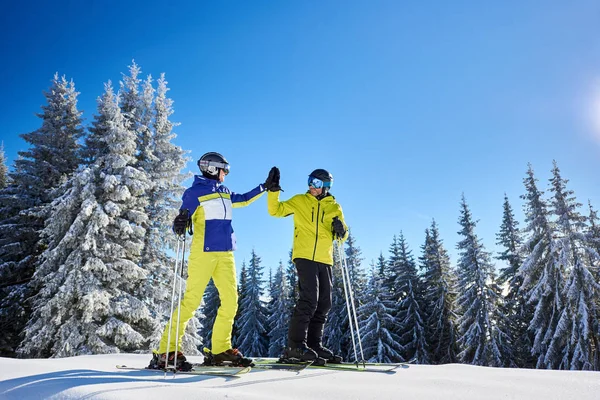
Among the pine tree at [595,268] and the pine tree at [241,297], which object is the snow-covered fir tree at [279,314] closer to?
the pine tree at [241,297]

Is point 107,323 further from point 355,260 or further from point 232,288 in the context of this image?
point 355,260

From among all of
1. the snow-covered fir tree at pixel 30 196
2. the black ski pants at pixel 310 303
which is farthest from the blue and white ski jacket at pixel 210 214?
the snow-covered fir tree at pixel 30 196

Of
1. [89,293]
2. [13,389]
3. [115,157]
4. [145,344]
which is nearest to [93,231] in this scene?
[89,293]

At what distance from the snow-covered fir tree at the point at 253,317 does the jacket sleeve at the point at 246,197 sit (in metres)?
36.1

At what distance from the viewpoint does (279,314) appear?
121ft

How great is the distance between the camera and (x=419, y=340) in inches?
1111

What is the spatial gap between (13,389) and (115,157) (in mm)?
13373

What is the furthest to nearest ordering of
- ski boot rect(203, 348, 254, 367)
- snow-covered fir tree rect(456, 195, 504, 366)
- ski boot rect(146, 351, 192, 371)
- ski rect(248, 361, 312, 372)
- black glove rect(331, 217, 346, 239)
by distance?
1. snow-covered fir tree rect(456, 195, 504, 366)
2. black glove rect(331, 217, 346, 239)
3. ski boot rect(203, 348, 254, 367)
4. ski rect(248, 361, 312, 372)
5. ski boot rect(146, 351, 192, 371)

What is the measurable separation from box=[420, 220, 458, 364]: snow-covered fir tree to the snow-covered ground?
26.0m

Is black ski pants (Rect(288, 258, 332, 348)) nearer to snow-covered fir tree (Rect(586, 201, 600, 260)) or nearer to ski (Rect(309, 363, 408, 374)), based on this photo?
ski (Rect(309, 363, 408, 374))

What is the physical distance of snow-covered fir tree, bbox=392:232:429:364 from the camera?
2830 cm

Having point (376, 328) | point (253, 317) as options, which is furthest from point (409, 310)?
point (253, 317)

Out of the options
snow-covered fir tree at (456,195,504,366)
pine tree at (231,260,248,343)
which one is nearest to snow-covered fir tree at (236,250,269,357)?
pine tree at (231,260,248,343)

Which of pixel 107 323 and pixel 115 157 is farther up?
pixel 115 157
